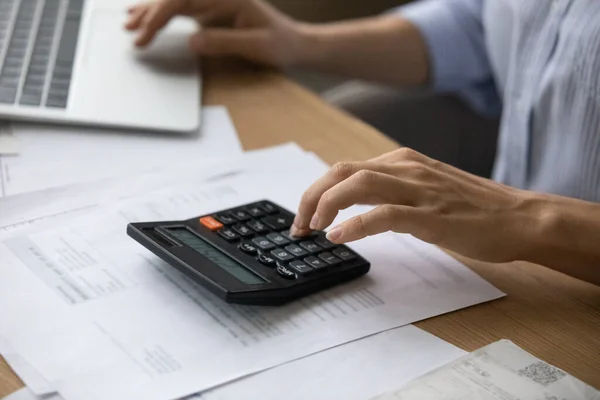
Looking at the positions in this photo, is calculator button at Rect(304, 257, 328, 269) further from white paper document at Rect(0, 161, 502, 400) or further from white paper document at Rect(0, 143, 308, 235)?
white paper document at Rect(0, 143, 308, 235)

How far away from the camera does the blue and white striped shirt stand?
0.81 m

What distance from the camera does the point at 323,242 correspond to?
637mm

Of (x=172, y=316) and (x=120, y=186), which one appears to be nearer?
(x=172, y=316)

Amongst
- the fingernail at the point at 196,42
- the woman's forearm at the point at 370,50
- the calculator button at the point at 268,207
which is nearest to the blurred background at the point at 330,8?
the woman's forearm at the point at 370,50

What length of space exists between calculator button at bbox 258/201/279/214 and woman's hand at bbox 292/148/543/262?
0.04m

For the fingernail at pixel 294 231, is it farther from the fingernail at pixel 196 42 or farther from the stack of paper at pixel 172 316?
the fingernail at pixel 196 42

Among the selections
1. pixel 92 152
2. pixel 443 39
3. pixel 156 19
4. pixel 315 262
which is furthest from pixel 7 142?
pixel 443 39

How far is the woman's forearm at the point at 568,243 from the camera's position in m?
0.65

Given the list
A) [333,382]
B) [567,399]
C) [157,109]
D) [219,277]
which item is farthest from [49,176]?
[567,399]

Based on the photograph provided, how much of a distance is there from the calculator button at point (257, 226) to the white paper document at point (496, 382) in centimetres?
18

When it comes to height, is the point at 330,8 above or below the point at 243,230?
above

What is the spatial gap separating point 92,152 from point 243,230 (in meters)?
0.23

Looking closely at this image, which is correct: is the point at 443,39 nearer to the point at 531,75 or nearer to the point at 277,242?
the point at 531,75

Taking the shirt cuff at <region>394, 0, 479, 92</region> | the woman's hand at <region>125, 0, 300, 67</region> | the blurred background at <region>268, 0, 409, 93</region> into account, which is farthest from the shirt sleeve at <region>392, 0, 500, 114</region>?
the blurred background at <region>268, 0, 409, 93</region>
